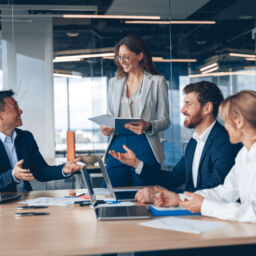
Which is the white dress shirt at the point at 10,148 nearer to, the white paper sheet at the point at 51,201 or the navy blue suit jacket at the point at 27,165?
the navy blue suit jacket at the point at 27,165

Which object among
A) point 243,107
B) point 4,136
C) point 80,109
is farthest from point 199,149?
point 80,109

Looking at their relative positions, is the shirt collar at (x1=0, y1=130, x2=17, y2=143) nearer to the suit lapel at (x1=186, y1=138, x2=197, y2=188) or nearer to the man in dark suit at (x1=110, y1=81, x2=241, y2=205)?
the man in dark suit at (x1=110, y1=81, x2=241, y2=205)

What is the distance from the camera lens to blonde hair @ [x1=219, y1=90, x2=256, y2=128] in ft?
6.34

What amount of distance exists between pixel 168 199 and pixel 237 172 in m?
0.36

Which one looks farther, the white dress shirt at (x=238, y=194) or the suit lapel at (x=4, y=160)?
the suit lapel at (x=4, y=160)

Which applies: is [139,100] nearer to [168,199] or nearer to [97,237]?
[168,199]

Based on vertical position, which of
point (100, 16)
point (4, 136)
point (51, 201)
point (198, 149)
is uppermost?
point (100, 16)

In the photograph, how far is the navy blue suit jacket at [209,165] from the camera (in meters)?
2.33

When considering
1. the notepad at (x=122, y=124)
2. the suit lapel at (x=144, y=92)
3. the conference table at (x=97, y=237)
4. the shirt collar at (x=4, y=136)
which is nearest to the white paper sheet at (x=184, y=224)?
the conference table at (x=97, y=237)

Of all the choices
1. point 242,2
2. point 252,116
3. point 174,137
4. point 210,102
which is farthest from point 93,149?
point 252,116

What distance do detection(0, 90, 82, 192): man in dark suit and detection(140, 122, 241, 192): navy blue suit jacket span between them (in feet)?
1.77

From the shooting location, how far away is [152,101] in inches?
126

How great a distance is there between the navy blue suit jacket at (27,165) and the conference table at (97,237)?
87cm

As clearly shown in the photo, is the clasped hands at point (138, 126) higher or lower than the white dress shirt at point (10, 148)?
higher
